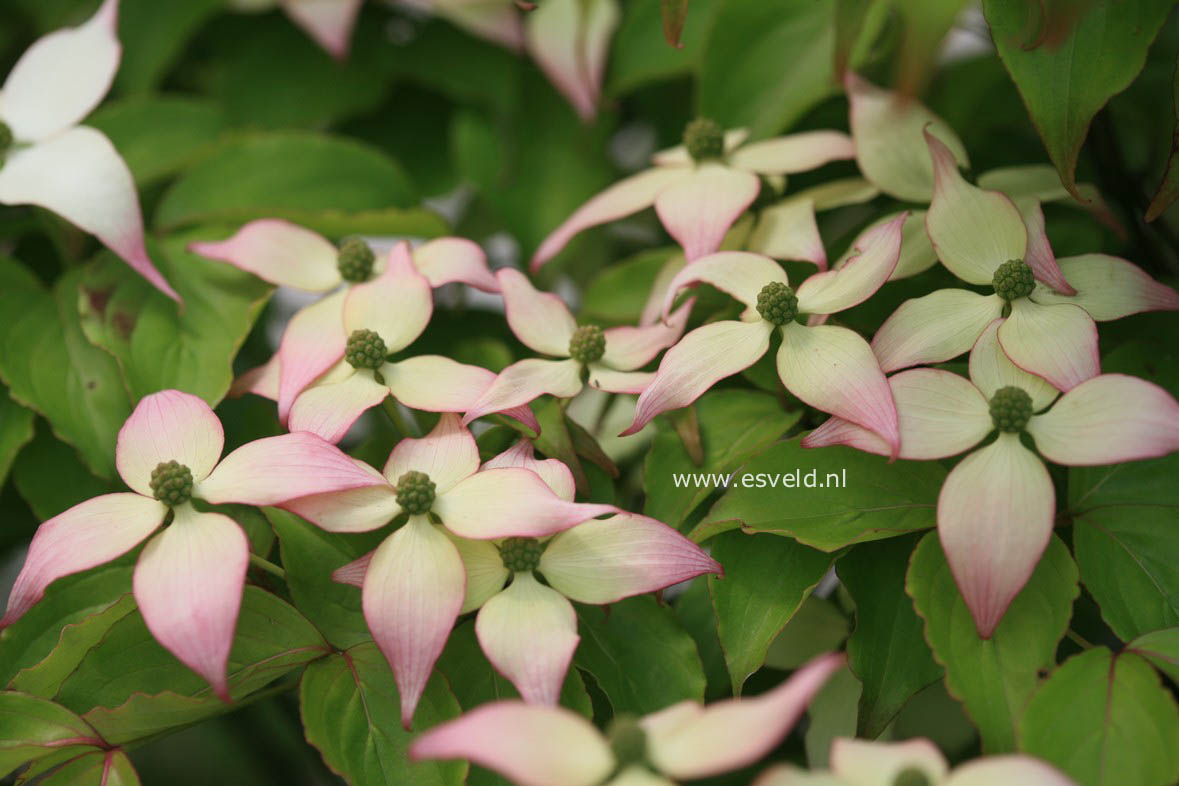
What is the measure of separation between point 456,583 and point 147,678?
0.13 meters

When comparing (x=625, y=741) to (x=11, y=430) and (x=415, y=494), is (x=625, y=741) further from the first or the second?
(x=11, y=430)

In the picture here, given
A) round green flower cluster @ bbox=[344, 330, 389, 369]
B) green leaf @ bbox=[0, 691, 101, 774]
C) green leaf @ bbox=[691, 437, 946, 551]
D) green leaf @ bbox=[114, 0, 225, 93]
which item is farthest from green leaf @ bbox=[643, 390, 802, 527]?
green leaf @ bbox=[114, 0, 225, 93]

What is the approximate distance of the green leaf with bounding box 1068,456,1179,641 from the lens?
1.21ft

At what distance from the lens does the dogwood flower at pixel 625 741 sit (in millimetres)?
270

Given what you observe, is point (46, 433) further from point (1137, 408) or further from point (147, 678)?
point (1137, 408)

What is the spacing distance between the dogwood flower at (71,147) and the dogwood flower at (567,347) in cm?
16

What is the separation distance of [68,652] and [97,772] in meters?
0.05

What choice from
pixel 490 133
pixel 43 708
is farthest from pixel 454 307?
pixel 43 708

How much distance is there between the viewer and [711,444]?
0.44m

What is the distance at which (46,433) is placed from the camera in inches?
21.0

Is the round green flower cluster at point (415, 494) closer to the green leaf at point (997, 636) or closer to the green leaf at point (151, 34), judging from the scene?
the green leaf at point (997, 636)

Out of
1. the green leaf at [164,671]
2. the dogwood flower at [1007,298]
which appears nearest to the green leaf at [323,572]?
the green leaf at [164,671]

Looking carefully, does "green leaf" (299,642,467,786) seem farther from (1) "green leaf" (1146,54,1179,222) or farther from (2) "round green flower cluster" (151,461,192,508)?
(1) "green leaf" (1146,54,1179,222)

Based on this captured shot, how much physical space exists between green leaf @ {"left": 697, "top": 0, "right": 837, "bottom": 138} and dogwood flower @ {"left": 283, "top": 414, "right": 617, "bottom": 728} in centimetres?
27
